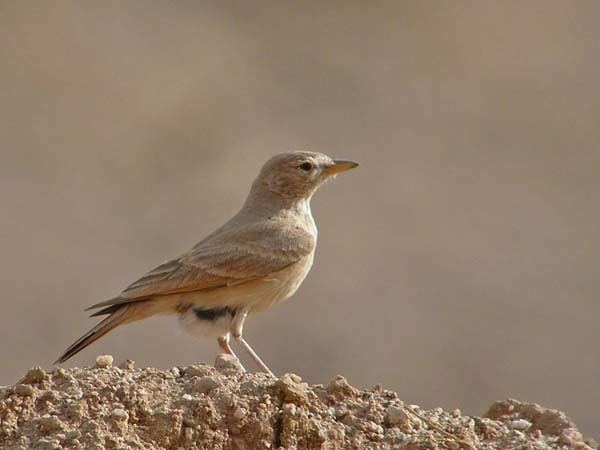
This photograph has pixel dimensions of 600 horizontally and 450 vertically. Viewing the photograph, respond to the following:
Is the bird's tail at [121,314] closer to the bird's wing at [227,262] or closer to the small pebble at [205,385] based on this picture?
the bird's wing at [227,262]

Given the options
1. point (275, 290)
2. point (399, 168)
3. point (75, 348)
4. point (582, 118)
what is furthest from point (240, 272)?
point (582, 118)

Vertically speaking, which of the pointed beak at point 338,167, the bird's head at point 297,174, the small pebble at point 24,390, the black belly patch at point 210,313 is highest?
the pointed beak at point 338,167

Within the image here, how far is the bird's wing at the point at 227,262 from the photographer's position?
1032 centimetres

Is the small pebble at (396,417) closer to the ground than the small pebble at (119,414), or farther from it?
farther from it

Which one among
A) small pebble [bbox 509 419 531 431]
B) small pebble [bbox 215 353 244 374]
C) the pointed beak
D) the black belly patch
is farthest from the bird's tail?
small pebble [bbox 509 419 531 431]

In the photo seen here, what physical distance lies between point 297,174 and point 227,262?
109 cm

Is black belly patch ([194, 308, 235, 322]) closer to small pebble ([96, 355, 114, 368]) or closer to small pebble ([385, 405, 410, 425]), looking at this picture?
small pebble ([96, 355, 114, 368])

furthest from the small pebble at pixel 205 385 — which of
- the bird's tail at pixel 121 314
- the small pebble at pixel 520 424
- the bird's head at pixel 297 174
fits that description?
the bird's head at pixel 297 174

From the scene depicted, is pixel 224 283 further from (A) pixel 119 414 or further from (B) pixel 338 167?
(A) pixel 119 414

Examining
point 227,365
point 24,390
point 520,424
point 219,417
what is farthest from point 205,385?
point 520,424

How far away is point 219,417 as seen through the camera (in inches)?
306

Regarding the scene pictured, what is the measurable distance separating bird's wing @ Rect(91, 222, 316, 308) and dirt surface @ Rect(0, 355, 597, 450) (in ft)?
5.89

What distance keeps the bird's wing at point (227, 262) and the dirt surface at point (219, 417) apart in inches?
70.7

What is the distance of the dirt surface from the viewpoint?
757cm
